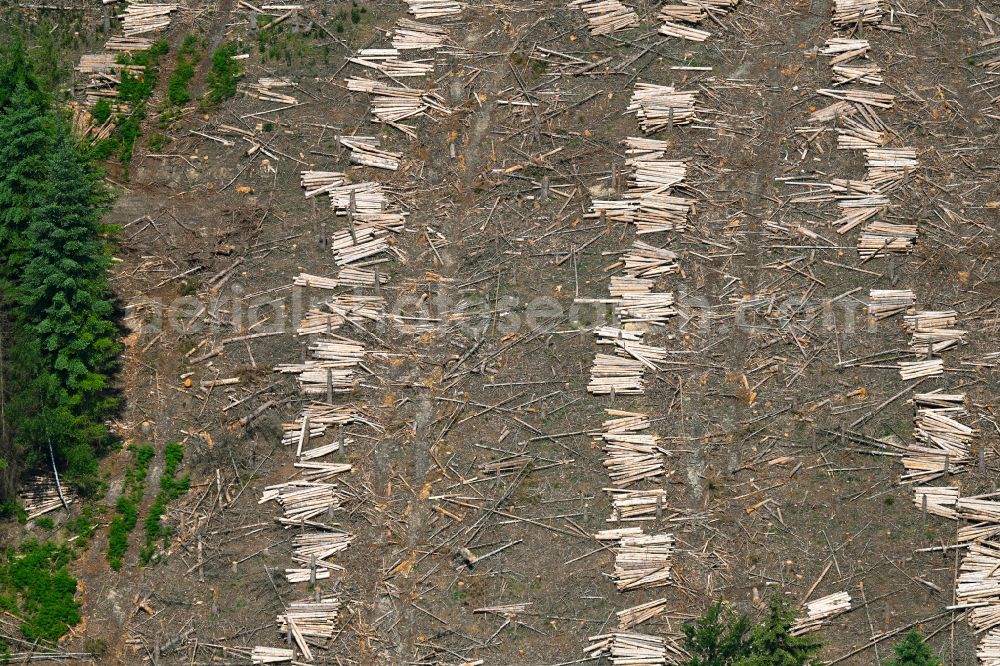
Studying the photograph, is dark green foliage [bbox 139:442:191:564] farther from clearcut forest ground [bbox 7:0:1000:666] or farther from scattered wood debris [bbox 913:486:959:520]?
scattered wood debris [bbox 913:486:959:520]

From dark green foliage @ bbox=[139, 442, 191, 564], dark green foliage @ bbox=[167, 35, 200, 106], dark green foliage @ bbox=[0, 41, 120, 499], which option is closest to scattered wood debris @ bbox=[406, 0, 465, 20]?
dark green foliage @ bbox=[167, 35, 200, 106]

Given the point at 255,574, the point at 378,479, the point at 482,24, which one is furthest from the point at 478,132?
the point at 255,574

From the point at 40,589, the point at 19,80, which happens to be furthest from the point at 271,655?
the point at 19,80

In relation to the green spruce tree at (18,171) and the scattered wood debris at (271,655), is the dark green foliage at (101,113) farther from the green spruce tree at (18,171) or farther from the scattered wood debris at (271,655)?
the scattered wood debris at (271,655)

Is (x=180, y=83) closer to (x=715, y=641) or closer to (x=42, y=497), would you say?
(x=42, y=497)

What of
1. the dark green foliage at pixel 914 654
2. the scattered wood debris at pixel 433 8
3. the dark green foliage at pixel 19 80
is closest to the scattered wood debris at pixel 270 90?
the scattered wood debris at pixel 433 8

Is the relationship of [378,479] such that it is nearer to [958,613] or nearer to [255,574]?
[255,574]
